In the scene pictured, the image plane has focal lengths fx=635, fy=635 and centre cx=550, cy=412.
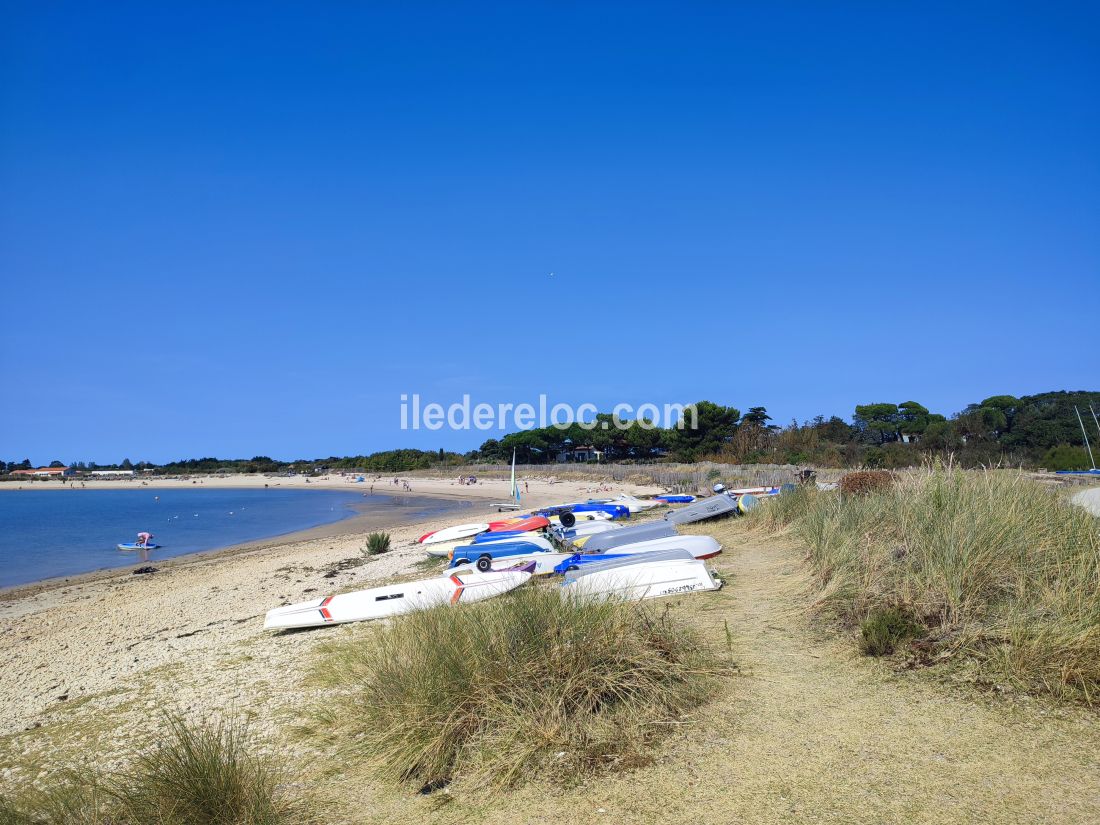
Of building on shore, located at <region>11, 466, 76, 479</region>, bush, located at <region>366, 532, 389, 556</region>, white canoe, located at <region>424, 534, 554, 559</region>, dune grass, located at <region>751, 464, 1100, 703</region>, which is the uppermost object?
building on shore, located at <region>11, 466, 76, 479</region>

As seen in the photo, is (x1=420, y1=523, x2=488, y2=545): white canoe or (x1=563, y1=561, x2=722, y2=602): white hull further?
(x1=420, y1=523, x2=488, y2=545): white canoe

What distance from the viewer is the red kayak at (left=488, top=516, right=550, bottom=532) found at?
15.2m

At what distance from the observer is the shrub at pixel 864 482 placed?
11227 mm

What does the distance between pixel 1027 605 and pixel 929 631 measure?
2.45ft

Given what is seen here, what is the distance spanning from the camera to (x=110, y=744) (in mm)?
5371

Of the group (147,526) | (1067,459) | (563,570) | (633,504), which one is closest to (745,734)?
(563,570)

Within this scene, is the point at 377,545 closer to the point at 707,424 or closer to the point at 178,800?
the point at 178,800

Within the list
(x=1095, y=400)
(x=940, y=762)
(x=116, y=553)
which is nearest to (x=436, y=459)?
(x=116, y=553)

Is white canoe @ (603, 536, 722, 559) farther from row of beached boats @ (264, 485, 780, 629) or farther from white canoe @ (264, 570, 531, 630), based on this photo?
white canoe @ (264, 570, 531, 630)

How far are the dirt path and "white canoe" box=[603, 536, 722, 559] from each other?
16.2 ft

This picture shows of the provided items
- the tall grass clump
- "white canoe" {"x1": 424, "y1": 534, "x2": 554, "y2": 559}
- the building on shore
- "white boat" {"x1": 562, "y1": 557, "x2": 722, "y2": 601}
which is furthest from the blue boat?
the building on shore

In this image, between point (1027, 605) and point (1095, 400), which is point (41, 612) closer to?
point (1027, 605)

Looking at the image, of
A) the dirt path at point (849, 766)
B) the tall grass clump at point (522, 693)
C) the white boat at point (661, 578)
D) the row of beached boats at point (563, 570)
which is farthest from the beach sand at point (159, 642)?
the white boat at point (661, 578)

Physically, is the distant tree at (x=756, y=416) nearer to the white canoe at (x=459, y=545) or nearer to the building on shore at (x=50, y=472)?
the white canoe at (x=459, y=545)
